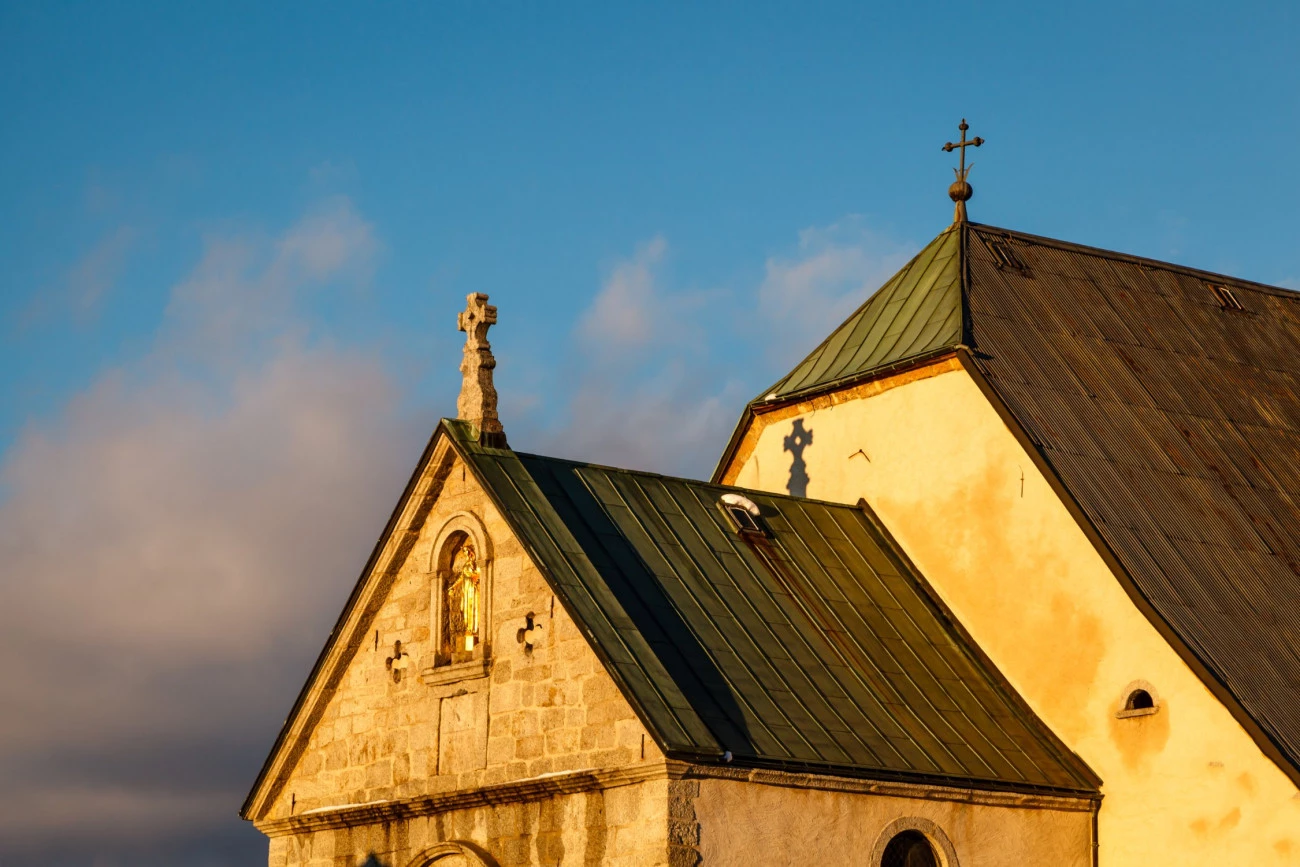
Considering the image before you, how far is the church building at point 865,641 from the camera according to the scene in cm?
2281

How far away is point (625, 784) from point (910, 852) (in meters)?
3.76

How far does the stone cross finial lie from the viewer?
2547 cm

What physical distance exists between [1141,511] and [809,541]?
445cm

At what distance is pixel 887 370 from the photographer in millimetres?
29250

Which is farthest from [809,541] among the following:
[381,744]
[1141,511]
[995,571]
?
[381,744]

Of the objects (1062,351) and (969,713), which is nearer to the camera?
(969,713)

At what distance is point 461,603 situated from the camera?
82.4 ft

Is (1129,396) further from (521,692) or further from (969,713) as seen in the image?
(521,692)

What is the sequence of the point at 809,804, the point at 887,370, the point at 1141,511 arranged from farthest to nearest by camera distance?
the point at 887,370, the point at 1141,511, the point at 809,804

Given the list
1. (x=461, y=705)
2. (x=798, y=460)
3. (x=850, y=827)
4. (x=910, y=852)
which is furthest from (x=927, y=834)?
(x=798, y=460)

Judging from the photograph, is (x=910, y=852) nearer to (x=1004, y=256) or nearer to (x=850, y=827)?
(x=850, y=827)

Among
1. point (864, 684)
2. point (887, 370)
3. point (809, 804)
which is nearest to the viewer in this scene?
point (809, 804)

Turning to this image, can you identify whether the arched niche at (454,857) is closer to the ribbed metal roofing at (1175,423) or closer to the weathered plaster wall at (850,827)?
the weathered plaster wall at (850,827)

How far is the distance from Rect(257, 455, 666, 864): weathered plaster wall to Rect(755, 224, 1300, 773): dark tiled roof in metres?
7.31
